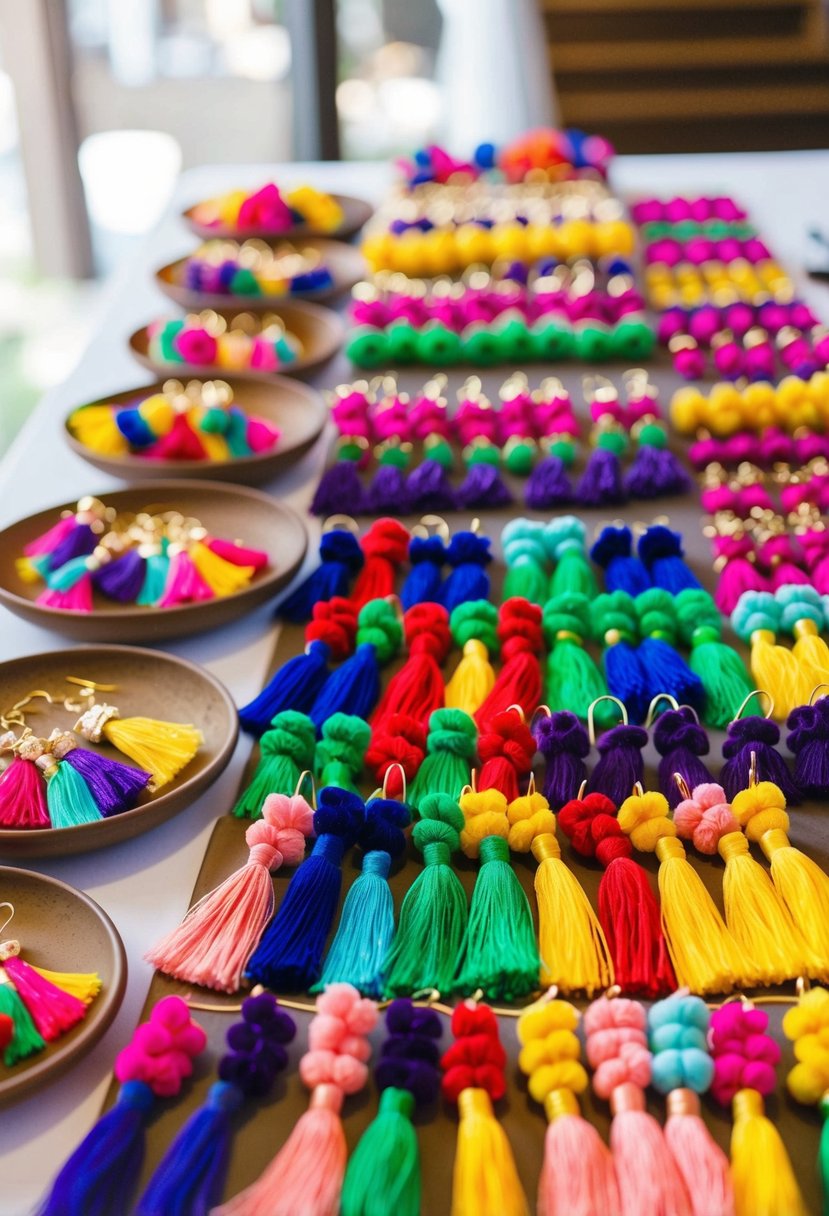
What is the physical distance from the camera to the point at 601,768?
994 millimetres

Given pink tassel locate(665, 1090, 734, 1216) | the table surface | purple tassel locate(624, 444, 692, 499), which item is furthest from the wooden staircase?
pink tassel locate(665, 1090, 734, 1216)

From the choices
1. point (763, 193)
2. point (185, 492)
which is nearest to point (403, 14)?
point (763, 193)

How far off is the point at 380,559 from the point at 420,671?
0.21 meters

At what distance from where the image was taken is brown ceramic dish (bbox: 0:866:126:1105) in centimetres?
76

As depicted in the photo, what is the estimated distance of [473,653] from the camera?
1.16m

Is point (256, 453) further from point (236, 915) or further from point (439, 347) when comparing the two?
point (236, 915)

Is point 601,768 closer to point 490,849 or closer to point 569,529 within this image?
point 490,849

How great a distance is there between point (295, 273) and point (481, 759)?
112 cm

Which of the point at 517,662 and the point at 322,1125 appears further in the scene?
the point at 517,662

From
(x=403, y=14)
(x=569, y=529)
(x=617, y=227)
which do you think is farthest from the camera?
(x=403, y=14)

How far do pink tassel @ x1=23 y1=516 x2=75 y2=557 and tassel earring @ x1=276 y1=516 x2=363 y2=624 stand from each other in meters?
0.23

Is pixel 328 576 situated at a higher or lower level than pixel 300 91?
higher

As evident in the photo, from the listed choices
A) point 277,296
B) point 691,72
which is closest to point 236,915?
point 277,296

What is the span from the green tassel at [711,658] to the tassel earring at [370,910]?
307 millimetres
